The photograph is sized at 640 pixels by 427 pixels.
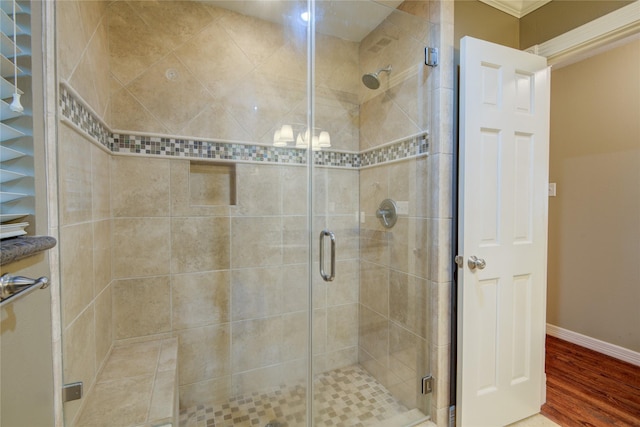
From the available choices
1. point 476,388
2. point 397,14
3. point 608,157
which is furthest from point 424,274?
point 608,157

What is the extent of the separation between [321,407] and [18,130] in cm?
183

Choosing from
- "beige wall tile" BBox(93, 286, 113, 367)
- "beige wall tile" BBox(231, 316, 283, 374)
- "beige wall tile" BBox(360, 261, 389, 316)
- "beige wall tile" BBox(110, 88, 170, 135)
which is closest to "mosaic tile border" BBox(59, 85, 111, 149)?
"beige wall tile" BBox(110, 88, 170, 135)

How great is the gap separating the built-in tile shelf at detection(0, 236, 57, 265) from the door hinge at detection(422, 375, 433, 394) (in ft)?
6.05

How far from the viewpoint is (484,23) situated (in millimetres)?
1669

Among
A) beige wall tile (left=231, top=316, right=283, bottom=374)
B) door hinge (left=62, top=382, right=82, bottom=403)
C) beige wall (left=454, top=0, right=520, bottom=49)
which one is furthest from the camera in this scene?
beige wall tile (left=231, top=316, right=283, bottom=374)

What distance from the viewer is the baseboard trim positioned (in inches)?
89.8

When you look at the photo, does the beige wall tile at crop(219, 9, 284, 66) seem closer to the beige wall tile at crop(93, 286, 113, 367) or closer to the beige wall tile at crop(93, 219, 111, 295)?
the beige wall tile at crop(93, 219, 111, 295)

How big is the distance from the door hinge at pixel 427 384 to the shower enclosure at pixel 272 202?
0.11ft

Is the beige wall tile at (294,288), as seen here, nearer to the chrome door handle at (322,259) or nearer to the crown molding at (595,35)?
the chrome door handle at (322,259)

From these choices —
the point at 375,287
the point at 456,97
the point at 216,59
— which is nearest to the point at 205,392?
the point at 375,287

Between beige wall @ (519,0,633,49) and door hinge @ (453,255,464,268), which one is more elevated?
beige wall @ (519,0,633,49)

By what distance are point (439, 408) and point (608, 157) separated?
104 inches

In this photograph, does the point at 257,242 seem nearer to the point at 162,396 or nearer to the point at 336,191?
the point at 336,191

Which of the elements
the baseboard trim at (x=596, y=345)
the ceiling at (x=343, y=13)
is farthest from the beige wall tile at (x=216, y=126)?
the baseboard trim at (x=596, y=345)
